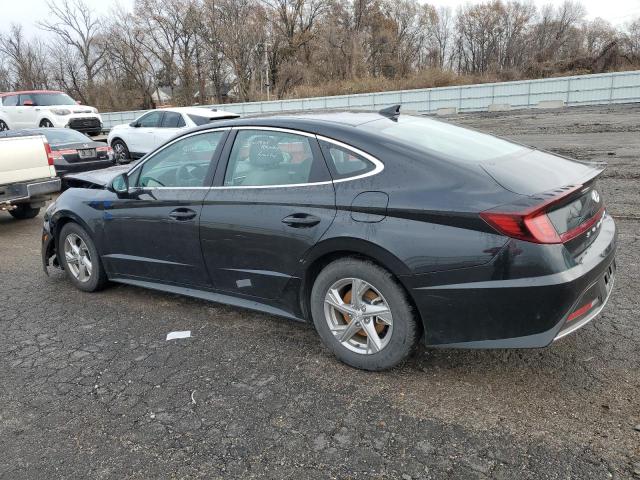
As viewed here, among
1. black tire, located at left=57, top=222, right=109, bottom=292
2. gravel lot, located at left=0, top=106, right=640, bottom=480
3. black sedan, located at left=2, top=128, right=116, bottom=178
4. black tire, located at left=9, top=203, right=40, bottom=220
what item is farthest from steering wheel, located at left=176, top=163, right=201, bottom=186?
black sedan, located at left=2, top=128, right=116, bottom=178

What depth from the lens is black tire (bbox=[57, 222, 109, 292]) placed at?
198 inches

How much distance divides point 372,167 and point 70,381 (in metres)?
2.46

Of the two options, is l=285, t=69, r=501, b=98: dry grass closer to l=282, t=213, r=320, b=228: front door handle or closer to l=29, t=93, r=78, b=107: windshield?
l=29, t=93, r=78, b=107: windshield

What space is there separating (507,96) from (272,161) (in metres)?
30.5

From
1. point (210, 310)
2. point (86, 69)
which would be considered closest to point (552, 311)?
point (210, 310)

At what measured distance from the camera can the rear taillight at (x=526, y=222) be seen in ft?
9.01

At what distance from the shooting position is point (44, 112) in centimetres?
2028

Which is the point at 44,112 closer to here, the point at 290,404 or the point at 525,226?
the point at 290,404

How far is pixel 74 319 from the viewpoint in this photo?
4.58m

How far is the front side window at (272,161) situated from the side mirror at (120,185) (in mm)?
1199

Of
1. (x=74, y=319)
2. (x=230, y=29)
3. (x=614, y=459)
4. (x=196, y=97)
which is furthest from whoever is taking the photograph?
(x=196, y=97)

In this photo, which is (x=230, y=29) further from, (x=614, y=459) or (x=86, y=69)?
(x=614, y=459)

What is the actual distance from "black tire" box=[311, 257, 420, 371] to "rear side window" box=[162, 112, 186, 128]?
1196cm

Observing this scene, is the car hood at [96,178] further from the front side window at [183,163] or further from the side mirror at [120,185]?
the front side window at [183,163]
